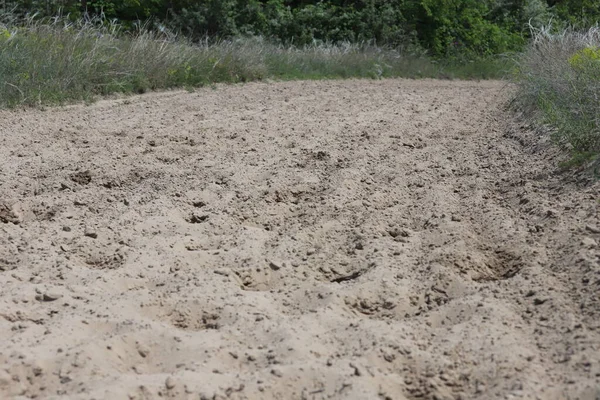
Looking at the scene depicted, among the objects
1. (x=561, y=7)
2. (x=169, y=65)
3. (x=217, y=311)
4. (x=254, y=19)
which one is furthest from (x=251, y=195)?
(x=561, y=7)

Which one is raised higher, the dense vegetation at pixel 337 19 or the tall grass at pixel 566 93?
the tall grass at pixel 566 93

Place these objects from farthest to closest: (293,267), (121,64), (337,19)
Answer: (337,19) → (121,64) → (293,267)

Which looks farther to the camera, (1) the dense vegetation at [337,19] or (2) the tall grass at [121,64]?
(1) the dense vegetation at [337,19]

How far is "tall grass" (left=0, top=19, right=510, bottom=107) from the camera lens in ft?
29.0

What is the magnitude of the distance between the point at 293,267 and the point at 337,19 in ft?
53.6

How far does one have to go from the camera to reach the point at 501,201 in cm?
505

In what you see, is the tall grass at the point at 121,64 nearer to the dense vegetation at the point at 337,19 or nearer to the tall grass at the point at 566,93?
the dense vegetation at the point at 337,19

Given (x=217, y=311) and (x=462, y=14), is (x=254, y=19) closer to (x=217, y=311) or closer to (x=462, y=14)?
(x=462, y=14)

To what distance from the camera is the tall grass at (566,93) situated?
572cm

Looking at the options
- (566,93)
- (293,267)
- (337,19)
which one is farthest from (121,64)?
(337,19)

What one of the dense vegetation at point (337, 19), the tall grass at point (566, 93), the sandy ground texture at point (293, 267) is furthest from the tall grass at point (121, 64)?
the tall grass at point (566, 93)

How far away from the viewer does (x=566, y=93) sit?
22.5ft

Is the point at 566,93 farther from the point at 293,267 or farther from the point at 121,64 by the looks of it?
the point at 121,64

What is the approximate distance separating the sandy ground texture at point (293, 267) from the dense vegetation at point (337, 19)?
1147 cm
